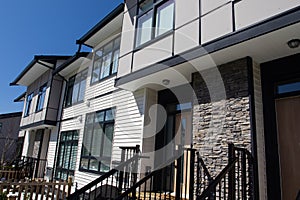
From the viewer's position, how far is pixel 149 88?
6438mm

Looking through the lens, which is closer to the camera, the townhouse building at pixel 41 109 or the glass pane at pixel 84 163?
the glass pane at pixel 84 163

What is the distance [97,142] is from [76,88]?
3928 millimetres

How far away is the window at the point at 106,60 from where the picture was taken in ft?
27.8

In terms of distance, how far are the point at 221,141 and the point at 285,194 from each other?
1271mm

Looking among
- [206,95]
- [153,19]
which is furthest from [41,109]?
[206,95]

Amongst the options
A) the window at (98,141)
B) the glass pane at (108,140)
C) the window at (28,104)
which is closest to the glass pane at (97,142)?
the window at (98,141)

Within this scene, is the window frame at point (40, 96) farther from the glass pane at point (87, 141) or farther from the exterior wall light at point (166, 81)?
the exterior wall light at point (166, 81)

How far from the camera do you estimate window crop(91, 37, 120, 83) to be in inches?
333

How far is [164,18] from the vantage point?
592cm

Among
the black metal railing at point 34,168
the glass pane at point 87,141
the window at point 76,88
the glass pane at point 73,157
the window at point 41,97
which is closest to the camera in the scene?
the glass pane at point 87,141

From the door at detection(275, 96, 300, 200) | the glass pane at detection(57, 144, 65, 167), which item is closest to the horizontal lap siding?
the glass pane at detection(57, 144, 65, 167)

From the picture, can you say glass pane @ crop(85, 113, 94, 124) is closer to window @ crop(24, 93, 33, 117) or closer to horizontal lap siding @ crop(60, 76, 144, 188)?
horizontal lap siding @ crop(60, 76, 144, 188)

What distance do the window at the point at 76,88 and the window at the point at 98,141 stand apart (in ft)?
5.59

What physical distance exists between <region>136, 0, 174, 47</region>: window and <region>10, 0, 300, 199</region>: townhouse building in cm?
3
